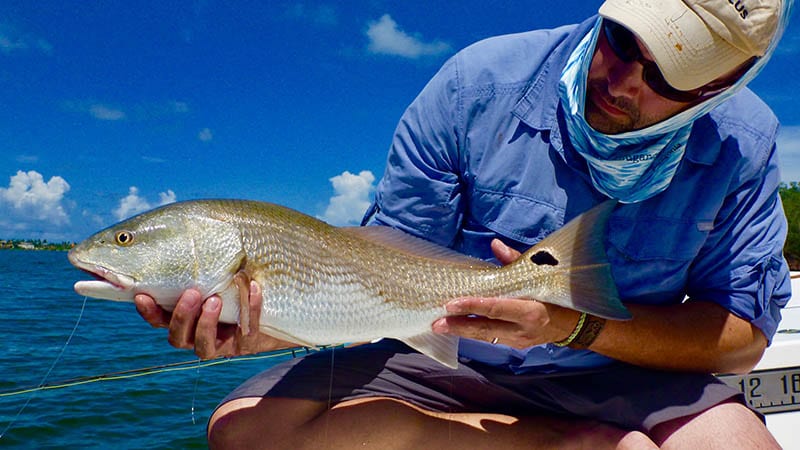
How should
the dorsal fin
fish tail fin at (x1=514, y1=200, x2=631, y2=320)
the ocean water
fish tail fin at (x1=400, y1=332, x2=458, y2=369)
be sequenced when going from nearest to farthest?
fish tail fin at (x1=514, y1=200, x2=631, y2=320)
fish tail fin at (x1=400, y1=332, x2=458, y2=369)
the dorsal fin
the ocean water

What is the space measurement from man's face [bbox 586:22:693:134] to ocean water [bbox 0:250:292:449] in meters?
2.29

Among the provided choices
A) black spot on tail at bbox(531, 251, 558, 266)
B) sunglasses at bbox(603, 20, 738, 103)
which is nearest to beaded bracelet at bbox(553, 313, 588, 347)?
black spot on tail at bbox(531, 251, 558, 266)

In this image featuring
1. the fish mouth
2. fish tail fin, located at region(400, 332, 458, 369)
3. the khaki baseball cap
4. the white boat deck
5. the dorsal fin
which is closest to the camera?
the khaki baseball cap

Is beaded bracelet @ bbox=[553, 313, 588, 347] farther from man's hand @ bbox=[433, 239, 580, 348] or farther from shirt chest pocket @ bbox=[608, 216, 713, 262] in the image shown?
shirt chest pocket @ bbox=[608, 216, 713, 262]

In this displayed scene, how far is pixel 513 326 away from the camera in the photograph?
2.47 meters

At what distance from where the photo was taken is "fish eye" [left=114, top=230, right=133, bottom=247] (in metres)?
2.39

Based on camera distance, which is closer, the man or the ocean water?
the man

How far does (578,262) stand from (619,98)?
2.21ft

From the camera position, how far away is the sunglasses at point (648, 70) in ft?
7.61

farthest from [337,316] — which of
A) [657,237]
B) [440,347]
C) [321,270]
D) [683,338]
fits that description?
[683,338]

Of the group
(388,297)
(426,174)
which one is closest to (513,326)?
(388,297)

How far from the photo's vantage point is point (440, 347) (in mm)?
2592

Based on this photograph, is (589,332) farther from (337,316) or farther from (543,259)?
(337,316)

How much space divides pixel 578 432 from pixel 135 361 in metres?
10.1
